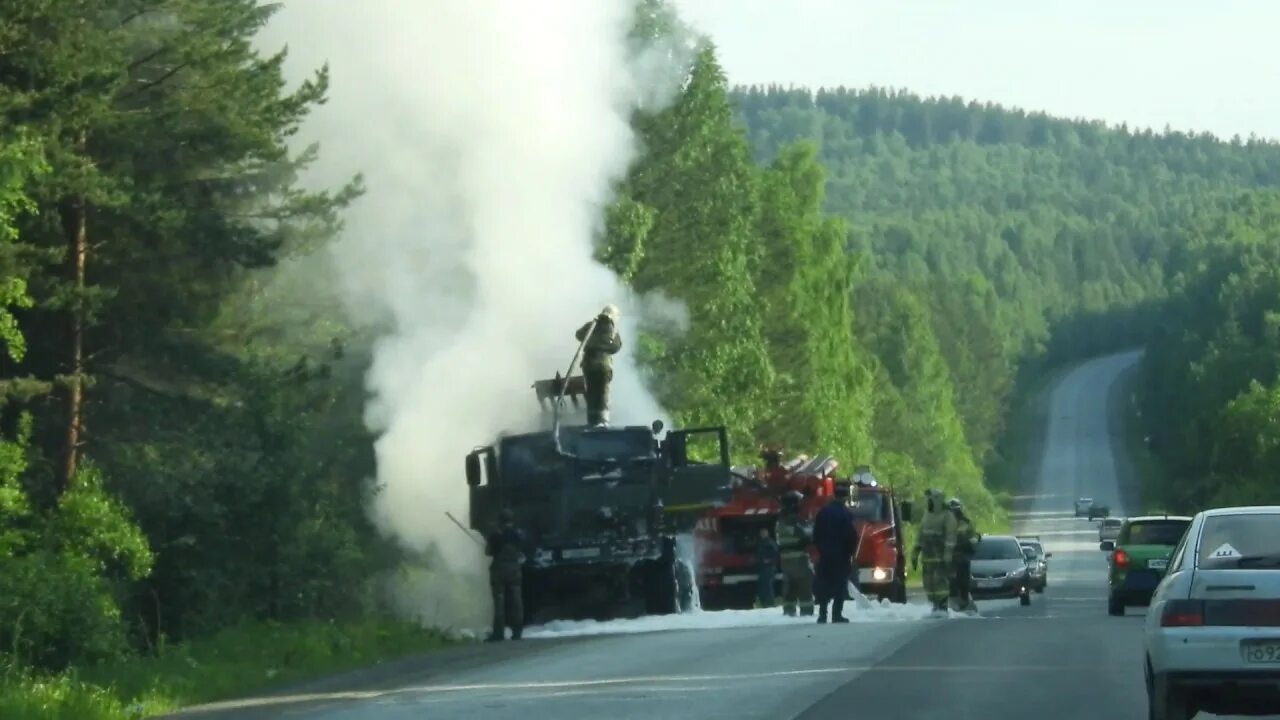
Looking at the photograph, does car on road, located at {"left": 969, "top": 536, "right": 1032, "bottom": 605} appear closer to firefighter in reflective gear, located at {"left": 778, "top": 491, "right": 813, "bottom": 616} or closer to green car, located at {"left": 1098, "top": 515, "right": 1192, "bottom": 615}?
green car, located at {"left": 1098, "top": 515, "right": 1192, "bottom": 615}

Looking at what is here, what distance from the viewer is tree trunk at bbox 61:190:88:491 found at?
34.6m

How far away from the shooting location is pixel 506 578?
1117 inches

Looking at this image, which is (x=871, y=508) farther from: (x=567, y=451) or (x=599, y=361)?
(x=567, y=451)

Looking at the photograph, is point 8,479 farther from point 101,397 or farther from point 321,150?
point 321,150

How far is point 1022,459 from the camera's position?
180750mm

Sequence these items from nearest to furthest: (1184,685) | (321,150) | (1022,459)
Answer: (1184,685) < (321,150) < (1022,459)

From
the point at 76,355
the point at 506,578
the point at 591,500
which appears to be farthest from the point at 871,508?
the point at 76,355

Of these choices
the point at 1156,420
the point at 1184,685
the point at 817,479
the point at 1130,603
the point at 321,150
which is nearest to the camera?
the point at 1184,685

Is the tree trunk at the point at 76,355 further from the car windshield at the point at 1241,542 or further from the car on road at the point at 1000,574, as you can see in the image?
the car windshield at the point at 1241,542

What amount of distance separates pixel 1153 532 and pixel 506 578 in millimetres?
13244

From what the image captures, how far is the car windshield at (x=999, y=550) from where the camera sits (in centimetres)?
4850

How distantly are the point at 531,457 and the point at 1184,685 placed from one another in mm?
17859

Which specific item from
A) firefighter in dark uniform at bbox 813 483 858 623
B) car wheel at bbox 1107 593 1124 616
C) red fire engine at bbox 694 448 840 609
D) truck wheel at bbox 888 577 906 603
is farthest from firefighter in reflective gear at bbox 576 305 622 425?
car wheel at bbox 1107 593 1124 616

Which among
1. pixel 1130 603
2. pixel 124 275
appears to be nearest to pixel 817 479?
pixel 1130 603
